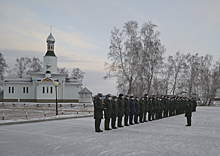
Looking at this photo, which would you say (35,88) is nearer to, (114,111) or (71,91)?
(71,91)

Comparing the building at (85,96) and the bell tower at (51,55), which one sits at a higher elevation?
the bell tower at (51,55)

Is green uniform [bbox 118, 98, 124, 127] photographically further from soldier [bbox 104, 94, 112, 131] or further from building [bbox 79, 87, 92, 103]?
building [bbox 79, 87, 92, 103]

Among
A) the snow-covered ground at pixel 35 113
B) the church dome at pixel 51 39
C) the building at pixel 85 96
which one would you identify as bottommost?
the snow-covered ground at pixel 35 113

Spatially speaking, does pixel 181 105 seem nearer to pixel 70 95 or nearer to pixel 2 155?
pixel 2 155

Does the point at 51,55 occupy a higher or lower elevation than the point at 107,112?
higher

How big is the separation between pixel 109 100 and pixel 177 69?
46602 mm

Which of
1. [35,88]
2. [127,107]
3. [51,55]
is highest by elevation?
[51,55]

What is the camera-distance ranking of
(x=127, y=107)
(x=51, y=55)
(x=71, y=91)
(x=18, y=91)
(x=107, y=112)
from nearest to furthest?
(x=107, y=112), (x=127, y=107), (x=18, y=91), (x=71, y=91), (x=51, y=55)

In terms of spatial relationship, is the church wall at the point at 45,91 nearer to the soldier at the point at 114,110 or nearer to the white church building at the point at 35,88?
the white church building at the point at 35,88

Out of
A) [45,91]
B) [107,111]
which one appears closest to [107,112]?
[107,111]

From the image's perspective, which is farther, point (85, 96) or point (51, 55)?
point (51, 55)

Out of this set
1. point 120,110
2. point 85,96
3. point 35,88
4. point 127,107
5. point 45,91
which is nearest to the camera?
point 120,110

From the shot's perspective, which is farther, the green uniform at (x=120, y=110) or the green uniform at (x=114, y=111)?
the green uniform at (x=120, y=110)

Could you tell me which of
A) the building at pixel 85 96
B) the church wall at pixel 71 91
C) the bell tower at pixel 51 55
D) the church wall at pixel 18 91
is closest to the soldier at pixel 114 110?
the building at pixel 85 96
